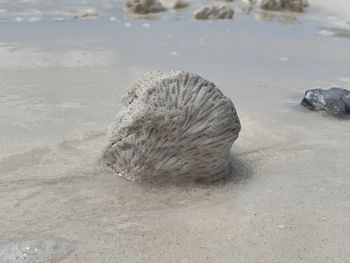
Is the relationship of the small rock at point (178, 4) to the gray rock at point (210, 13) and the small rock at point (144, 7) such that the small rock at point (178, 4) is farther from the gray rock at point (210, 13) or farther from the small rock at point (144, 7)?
the gray rock at point (210, 13)

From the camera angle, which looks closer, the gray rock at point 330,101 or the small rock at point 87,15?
the gray rock at point 330,101

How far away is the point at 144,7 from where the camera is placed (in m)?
8.12

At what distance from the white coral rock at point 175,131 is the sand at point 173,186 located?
0.11 meters

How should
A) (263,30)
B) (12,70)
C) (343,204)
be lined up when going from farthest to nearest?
(263,30) < (12,70) < (343,204)

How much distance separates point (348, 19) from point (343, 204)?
576 centimetres

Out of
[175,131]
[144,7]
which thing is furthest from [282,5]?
[175,131]

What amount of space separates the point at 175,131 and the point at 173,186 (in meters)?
0.29

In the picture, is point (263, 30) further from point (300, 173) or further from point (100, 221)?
point (100, 221)

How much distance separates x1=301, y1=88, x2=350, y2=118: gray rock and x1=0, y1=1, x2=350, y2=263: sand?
0.08 meters

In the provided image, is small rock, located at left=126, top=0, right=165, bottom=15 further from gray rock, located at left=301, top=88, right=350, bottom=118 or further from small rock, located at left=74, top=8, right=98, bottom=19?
gray rock, located at left=301, top=88, right=350, bottom=118

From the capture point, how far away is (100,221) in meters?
2.57

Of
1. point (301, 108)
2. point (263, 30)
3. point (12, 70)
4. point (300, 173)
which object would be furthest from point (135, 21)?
point (300, 173)

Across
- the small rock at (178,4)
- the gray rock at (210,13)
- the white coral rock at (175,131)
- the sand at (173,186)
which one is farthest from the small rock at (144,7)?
the white coral rock at (175,131)

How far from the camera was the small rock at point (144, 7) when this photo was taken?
26.5 ft
